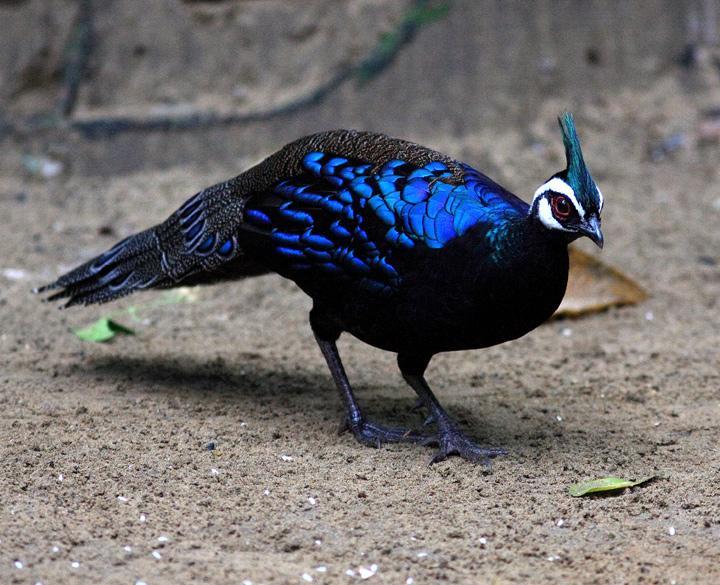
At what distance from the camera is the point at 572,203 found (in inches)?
147

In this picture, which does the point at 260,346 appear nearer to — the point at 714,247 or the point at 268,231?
the point at 268,231

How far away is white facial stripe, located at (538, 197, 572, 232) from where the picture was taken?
12.4 ft

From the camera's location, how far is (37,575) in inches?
122

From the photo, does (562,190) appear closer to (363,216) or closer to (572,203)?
(572,203)

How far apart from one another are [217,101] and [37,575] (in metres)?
5.35

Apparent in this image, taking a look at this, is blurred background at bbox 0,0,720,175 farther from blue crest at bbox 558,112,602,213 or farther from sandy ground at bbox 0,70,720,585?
blue crest at bbox 558,112,602,213

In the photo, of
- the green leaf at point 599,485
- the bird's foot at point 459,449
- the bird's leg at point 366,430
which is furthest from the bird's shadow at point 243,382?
the green leaf at point 599,485

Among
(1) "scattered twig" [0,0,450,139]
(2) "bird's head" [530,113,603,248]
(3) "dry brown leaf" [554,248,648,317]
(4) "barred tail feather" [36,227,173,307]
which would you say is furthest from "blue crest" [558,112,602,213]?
(1) "scattered twig" [0,0,450,139]

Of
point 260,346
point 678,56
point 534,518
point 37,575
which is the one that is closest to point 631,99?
point 678,56

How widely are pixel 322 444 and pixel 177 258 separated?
3.55 feet

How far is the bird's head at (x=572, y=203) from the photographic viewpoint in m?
3.73

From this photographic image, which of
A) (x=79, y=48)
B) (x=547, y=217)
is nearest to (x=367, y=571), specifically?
(x=547, y=217)

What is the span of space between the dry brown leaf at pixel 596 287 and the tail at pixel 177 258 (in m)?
1.98

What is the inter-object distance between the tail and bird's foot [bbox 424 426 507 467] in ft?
3.62
